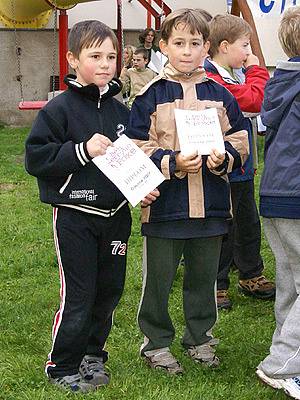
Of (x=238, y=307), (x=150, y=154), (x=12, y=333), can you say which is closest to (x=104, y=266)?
(x=150, y=154)

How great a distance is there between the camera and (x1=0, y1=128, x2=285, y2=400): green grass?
3643mm

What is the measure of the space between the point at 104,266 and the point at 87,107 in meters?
0.73

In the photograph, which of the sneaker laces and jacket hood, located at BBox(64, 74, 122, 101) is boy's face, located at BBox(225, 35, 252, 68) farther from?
the sneaker laces

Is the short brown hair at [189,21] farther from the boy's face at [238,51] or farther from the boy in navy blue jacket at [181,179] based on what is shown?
the boy's face at [238,51]

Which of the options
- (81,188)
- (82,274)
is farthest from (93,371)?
(81,188)

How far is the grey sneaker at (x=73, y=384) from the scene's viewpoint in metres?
3.59

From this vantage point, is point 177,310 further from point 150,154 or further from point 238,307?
point 150,154

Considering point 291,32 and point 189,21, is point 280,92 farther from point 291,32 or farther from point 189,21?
point 189,21

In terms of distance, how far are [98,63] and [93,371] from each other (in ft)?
4.64

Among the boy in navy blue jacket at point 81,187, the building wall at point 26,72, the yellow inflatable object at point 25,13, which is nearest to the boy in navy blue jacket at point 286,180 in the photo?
the boy in navy blue jacket at point 81,187

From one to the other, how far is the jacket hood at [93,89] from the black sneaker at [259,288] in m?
2.01

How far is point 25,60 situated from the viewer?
1416cm

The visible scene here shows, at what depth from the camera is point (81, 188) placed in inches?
136

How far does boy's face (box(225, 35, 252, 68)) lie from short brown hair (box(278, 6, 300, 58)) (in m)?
0.88
